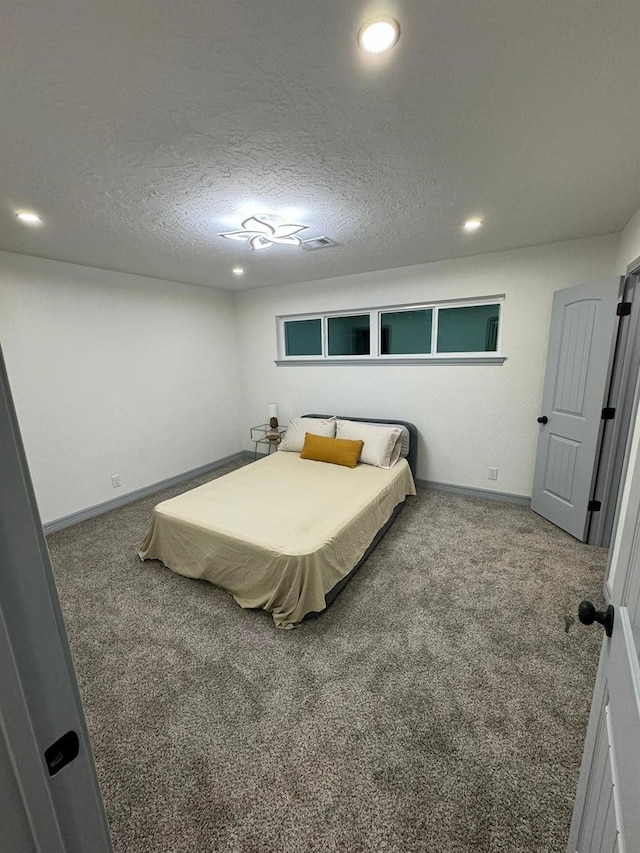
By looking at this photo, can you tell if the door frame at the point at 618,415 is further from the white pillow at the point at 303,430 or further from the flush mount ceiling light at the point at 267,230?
the white pillow at the point at 303,430

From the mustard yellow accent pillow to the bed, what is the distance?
0.83 ft

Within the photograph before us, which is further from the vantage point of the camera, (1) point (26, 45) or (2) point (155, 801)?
(2) point (155, 801)

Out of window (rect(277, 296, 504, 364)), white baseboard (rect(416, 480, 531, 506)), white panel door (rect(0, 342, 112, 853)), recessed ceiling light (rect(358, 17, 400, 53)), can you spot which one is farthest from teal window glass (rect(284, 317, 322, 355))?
white panel door (rect(0, 342, 112, 853))

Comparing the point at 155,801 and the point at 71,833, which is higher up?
the point at 71,833

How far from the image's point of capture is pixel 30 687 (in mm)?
558

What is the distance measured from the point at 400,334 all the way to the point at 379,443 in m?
1.32

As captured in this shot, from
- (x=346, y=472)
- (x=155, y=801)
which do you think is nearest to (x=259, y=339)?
(x=346, y=472)

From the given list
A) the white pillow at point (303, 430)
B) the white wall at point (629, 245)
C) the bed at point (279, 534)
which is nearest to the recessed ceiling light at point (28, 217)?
the bed at point (279, 534)

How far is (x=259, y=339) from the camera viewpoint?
4691mm

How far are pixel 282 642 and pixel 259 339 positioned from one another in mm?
3721

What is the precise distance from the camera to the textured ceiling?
3.09 ft

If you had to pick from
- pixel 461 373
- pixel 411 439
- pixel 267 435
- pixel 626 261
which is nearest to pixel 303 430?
pixel 267 435

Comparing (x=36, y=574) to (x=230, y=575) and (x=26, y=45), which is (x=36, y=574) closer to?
(x=26, y=45)

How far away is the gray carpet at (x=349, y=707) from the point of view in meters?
1.18
